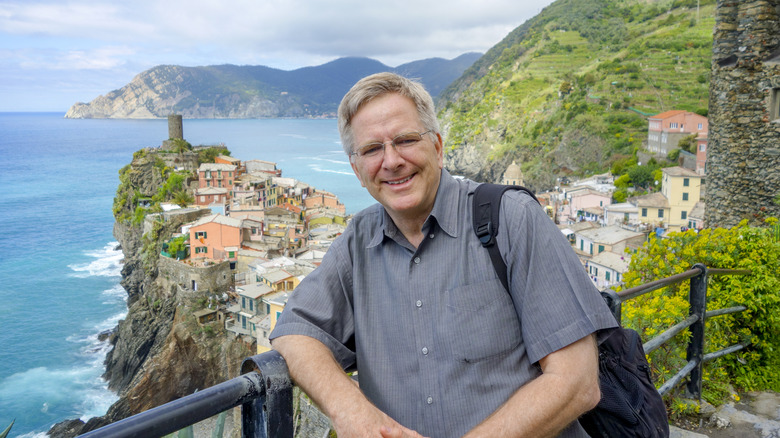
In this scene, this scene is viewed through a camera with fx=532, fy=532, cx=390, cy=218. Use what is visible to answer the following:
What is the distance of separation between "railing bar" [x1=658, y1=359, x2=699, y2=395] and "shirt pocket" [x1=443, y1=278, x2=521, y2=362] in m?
1.38

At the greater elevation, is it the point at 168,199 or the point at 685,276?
the point at 685,276

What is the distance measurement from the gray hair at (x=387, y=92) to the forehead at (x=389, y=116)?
0.01 metres

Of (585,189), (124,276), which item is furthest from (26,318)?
(585,189)

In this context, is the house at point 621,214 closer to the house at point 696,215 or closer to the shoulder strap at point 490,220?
the house at point 696,215

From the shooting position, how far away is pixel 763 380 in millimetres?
3396

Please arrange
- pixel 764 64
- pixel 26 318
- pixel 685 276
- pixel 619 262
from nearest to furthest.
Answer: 1. pixel 685 276
2. pixel 764 64
3. pixel 619 262
4. pixel 26 318

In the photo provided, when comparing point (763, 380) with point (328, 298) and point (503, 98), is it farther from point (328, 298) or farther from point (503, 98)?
point (503, 98)

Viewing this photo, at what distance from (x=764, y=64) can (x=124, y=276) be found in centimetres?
3674

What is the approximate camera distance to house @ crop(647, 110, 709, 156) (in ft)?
134

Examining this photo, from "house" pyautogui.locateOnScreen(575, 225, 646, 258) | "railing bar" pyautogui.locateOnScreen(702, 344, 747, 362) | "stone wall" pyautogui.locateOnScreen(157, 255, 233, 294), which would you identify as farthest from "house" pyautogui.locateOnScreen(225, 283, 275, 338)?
"railing bar" pyautogui.locateOnScreen(702, 344, 747, 362)

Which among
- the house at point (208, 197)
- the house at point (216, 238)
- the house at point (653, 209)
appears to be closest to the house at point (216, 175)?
the house at point (208, 197)

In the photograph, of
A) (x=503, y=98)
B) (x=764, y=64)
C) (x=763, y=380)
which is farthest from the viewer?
(x=503, y=98)

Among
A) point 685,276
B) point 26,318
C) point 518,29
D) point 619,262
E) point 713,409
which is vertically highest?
point 518,29

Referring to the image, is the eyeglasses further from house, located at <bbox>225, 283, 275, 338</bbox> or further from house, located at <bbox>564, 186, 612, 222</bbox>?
house, located at <bbox>564, 186, 612, 222</bbox>
